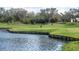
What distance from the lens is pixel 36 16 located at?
7199mm

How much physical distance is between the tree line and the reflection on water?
0.17m

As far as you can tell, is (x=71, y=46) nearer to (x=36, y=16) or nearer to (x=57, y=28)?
(x=57, y=28)

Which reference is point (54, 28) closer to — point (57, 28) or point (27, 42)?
point (57, 28)

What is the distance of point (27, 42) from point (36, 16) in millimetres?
338

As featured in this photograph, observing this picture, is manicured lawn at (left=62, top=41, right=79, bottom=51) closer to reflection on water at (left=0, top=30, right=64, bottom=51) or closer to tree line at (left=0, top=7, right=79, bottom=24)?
reflection on water at (left=0, top=30, right=64, bottom=51)

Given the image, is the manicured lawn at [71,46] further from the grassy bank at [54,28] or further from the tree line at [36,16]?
the tree line at [36,16]

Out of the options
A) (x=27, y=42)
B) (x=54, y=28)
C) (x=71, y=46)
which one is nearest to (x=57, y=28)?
(x=54, y=28)

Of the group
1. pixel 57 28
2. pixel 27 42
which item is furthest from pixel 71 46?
pixel 27 42

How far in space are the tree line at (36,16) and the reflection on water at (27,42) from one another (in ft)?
0.57

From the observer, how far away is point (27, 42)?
7.13 m

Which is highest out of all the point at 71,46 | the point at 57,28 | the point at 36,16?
the point at 36,16

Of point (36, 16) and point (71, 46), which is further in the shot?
point (36, 16)

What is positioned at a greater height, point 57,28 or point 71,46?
point 57,28
